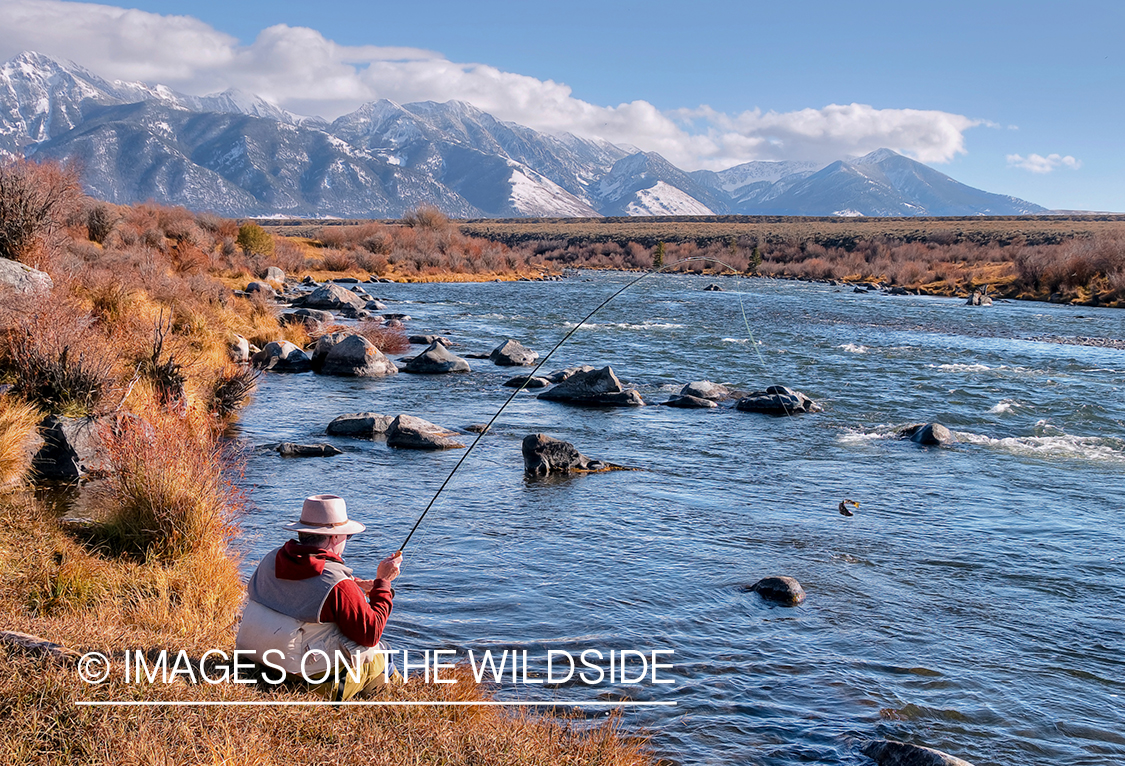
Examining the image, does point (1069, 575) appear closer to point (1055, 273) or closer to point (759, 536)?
point (759, 536)

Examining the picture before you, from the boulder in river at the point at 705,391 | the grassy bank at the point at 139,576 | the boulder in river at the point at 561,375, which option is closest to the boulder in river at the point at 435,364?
the boulder in river at the point at 561,375

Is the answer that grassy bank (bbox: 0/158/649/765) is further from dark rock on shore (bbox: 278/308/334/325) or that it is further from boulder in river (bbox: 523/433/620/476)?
dark rock on shore (bbox: 278/308/334/325)

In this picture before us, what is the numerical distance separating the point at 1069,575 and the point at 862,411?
27.1ft

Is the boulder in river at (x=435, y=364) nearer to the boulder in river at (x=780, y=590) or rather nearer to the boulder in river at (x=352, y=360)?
the boulder in river at (x=352, y=360)

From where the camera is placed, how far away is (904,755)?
491cm

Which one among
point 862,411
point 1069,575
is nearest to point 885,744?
point 1069,575

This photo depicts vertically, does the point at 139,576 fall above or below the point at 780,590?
above

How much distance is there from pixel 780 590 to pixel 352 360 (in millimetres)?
13736

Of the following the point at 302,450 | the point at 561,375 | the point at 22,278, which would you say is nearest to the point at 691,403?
the point at 561,375

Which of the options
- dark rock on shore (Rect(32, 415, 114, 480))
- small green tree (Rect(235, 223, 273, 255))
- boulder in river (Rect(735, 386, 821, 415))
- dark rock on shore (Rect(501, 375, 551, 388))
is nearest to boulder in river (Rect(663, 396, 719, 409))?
boulder in river (Rect(735, 386, 821, 415))

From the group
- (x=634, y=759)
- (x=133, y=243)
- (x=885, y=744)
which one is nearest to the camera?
(x=634, y=759)

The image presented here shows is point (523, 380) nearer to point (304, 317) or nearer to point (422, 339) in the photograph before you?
point (422, 339)

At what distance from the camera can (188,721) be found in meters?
3.71

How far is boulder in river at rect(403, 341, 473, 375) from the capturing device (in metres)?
20.0
